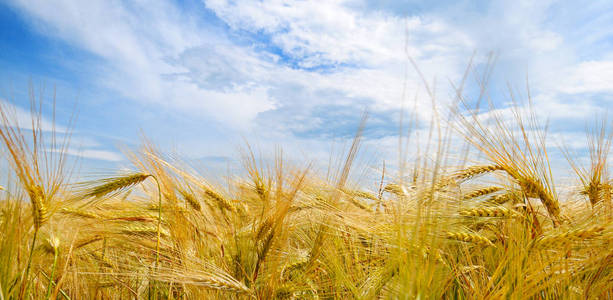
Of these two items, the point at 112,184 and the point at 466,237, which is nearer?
the point at 466,237

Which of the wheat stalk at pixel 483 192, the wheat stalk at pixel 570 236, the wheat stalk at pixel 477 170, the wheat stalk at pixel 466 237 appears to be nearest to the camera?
Answer: the wheat stalk at pixel 570 236

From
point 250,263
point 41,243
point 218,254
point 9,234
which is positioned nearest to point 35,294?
point 41,243

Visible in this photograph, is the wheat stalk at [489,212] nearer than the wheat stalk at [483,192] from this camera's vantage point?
Yes

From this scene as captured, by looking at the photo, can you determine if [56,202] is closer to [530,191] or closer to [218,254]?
[218,254]

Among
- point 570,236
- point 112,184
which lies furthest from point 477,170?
point 112,184

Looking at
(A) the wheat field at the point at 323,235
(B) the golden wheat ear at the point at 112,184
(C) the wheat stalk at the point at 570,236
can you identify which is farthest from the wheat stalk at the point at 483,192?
(B) the golden wheat ear at the point at 112,184

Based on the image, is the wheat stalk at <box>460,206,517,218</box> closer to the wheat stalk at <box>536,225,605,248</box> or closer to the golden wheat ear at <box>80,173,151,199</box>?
the wheat stalk at <box>536,225,605,248</box>

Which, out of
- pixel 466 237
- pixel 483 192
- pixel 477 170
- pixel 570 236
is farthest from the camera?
pixel 483 192

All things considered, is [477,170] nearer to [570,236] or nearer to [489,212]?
[489,212]

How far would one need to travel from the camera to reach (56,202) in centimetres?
167

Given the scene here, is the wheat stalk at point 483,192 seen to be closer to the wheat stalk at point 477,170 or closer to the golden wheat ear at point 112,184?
the wheat stalk at point 477,170

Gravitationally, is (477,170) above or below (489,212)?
above

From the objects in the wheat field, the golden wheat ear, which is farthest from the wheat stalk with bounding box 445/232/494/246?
the golden wheat ear

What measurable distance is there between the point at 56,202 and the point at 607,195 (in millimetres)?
2376
